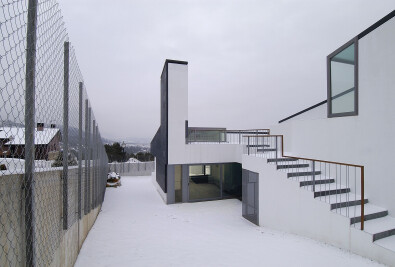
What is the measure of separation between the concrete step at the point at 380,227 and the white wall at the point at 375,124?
1.87 ft

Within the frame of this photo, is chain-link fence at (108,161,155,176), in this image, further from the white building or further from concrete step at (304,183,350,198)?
concrete step at (304,183,350,198)

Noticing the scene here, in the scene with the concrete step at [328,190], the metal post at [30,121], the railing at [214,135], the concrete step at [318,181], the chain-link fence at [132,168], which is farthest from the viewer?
the chain-link fence at [132,168]

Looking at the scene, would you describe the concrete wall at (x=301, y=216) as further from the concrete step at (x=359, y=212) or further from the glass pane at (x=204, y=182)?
the glass pane at (x=204, y=182)

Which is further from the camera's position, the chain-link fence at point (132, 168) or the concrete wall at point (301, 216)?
the chain-link fence at point (132, 168)

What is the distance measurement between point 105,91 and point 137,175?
8863 mm

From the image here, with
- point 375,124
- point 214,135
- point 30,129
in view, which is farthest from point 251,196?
point 30,129

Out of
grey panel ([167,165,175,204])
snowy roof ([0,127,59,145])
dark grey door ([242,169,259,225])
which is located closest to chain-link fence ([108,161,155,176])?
Result: grey panel ([167,165,175,204])

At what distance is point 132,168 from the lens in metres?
21.6

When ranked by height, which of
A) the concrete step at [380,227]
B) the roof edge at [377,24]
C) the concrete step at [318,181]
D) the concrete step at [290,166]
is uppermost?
the roof edge at [377,24]

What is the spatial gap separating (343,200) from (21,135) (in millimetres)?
6152

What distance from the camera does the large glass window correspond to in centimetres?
587

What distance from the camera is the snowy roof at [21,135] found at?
120 cm

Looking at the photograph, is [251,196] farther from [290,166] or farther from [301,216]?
[301,216]

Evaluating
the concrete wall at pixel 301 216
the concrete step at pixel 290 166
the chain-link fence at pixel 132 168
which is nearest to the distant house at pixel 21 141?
the concrete wall at pixel 301 216
